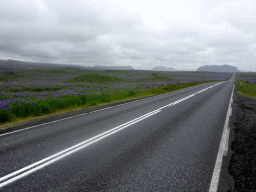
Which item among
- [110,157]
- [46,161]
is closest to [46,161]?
[46,161]

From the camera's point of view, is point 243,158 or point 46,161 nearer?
point 46,161

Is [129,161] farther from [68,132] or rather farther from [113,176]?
[68,132]

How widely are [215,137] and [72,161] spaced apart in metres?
4.58

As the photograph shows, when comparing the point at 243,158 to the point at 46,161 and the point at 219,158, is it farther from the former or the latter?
the point at 46,161

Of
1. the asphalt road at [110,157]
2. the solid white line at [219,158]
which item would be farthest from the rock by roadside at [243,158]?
the asphalt road at [110,157]

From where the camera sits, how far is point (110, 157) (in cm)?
401

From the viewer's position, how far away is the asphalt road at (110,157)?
3.04 m

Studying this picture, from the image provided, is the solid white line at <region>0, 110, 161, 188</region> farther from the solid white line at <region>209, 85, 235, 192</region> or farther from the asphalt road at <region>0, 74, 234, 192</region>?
the solid white line at <region>209, 85, 235, 192</region>

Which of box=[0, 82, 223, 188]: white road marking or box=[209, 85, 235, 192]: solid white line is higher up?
box=[209, 85, 235, 192]: solid white line

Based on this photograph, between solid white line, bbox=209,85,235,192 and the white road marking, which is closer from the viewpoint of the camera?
solid white line, bbox=209,85,235,192

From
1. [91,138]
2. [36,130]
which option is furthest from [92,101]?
[91,138]

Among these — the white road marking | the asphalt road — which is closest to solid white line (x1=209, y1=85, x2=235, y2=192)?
the asphalt road

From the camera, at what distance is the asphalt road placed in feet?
9.98

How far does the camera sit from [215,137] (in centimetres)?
532
